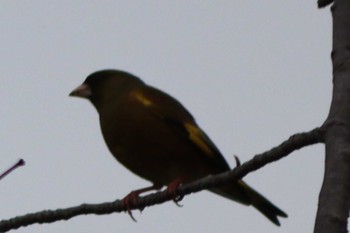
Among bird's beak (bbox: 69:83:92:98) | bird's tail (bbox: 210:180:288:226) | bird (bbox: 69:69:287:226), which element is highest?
bird's beak (bbox: 69:83:92:98)

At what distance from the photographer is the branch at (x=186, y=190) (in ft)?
7.68

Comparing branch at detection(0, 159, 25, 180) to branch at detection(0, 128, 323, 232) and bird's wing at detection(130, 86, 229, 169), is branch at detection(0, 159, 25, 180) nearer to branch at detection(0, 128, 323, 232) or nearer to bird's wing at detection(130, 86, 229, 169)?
branch at detection(0, 128, 323, 232)

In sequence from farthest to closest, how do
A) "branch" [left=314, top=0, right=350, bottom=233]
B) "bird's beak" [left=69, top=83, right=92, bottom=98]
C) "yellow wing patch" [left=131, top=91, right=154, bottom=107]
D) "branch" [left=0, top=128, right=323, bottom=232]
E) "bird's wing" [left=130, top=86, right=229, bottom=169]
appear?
"bird's beak" [left=69, top=83, right=92, bottom=98]
"yellow wing patch" [left=131, top=91, right=154, bottom=107]
"bird's wing" [left=130, top=86, right=229, bottom=169]
"branch" [left=0, top=128, right=323, bottom=232]
"branch" [left=314, top=0, right=350, bottom=233]

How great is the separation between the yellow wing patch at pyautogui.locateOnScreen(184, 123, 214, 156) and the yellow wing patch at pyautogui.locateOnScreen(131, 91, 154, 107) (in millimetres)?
286

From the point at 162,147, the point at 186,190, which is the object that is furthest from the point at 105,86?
the point at 186,190

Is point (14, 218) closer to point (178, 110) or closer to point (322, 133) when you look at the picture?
point (322, 133)

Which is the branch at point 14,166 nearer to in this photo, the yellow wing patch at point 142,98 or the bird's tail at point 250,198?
the bird's tail at point 250,198

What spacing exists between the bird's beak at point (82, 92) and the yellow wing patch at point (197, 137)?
105 centimetres

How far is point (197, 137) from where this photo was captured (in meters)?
4.81

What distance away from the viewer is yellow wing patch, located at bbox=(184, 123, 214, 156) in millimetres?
4684

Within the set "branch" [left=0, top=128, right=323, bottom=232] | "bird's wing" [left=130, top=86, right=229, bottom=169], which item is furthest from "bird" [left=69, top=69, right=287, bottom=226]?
"branch" [left=0, top=128, right=323, bottom=232]

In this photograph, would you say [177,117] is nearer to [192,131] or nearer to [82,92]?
[192,131]

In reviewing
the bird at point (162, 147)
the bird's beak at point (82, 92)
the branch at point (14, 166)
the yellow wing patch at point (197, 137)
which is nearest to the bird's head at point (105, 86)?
the bird's beak at point (82, 92)

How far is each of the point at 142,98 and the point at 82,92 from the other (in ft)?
2.76
